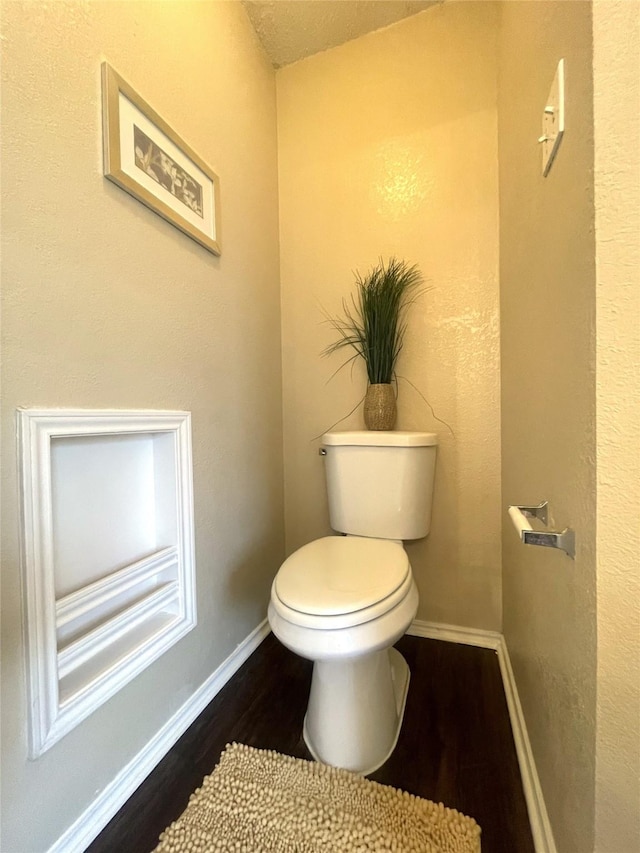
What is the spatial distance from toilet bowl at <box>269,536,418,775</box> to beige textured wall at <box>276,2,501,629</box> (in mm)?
478

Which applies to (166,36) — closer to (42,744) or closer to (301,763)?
(42,744)

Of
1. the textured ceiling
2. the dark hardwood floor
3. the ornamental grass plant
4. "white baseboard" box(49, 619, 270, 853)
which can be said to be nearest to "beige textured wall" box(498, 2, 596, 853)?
the dark hardwood floor

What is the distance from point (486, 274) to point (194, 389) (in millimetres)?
1083

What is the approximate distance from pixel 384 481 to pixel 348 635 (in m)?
0.55

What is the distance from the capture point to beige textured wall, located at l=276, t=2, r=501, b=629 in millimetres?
1300

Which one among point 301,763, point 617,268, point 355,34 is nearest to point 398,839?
point 301,763

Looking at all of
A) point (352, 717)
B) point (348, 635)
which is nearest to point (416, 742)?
point (352, 717)

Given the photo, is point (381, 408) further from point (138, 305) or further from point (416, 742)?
point (416, 742)

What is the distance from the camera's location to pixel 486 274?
129 centimetres

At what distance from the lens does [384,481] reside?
1.23m

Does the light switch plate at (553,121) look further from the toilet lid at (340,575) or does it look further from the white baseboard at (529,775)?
the white baseboard at (529,775)

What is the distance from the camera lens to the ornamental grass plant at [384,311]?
1.34 metres

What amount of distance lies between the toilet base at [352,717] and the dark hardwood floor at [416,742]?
40 mm

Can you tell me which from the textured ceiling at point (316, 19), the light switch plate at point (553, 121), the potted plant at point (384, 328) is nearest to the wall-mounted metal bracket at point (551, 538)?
the light switch plate at point (553, 121)
